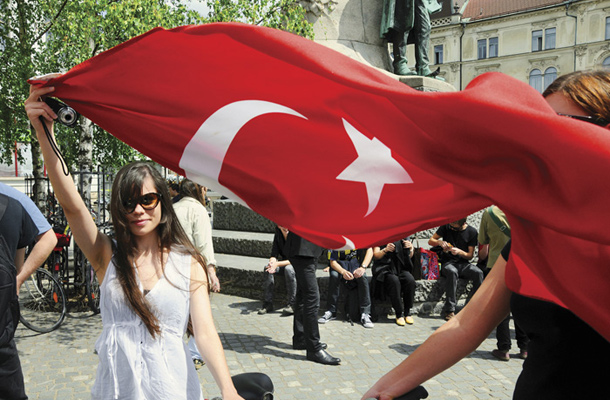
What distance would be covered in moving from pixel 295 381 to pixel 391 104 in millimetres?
4406

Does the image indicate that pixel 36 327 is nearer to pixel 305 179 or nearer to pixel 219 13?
pixel 305 179

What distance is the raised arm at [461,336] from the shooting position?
5.96ft

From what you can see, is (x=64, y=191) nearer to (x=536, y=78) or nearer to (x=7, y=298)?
(x=7, y=298)

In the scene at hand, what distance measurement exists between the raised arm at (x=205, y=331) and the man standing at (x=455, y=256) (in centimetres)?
573

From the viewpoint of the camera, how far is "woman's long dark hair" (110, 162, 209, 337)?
2367 mm

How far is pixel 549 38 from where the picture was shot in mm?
55844

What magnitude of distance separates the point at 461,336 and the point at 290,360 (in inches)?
179

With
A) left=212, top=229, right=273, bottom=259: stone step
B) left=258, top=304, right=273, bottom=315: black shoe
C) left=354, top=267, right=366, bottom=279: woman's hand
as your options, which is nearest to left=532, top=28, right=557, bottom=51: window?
left=212, top=229, right=273, bottom=259: stone step

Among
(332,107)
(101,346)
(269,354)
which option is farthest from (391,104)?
(269,354)

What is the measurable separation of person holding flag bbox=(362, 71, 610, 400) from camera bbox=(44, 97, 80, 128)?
1712 millimetres

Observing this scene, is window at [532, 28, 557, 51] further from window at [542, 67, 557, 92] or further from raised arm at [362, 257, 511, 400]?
raised arm at [362, 257, 511, 400]

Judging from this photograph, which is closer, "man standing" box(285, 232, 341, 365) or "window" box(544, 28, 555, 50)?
"man standing" box(285, 232, 341, 365)

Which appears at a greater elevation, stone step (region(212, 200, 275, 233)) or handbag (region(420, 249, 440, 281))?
stone step (region(212, 200, 275, 233))

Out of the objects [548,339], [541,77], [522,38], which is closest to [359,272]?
[548,339]
